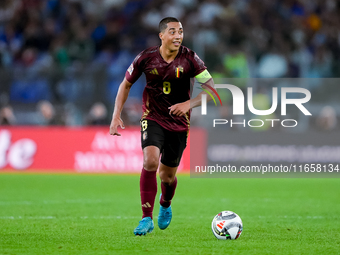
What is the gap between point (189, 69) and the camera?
6316 mm

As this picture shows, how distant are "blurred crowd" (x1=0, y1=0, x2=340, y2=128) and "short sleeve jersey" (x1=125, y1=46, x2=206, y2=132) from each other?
8.69 metres

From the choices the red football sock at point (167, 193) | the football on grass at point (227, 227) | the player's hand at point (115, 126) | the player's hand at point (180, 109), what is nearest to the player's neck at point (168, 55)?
the player's hand at point (180, 109)

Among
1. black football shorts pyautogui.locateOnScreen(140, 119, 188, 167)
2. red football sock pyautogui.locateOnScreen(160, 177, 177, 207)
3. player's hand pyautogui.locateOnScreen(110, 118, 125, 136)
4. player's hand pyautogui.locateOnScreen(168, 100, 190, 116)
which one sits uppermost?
player's hand pyautogui.locateOnScreen(168, 100, 190, 116)

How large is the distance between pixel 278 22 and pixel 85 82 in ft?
25.9

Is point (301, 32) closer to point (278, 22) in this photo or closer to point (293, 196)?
point (278, 22)

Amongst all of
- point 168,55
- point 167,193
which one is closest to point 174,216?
point 167,193

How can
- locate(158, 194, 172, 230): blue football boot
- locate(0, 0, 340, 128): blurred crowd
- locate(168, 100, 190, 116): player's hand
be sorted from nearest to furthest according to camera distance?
locate(168, 100, 190, 116): player's hand → locate(158, 194, 172, 230): blue football boot → locate(0, 0, 340, 128): blurred crowd

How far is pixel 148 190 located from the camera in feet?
20.6

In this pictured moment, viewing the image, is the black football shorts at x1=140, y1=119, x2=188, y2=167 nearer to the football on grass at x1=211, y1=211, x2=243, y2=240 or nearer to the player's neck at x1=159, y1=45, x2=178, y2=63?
the player's neck at x1=159, y1=45, x2=178, y2=63

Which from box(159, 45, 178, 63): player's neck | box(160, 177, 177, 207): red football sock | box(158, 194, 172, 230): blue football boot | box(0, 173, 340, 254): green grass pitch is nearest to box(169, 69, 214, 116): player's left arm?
box(159, 45, 178, 63): player's neck

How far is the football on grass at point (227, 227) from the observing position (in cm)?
585

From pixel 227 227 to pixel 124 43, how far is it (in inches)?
511

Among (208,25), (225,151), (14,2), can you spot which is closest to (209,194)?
(225,151)

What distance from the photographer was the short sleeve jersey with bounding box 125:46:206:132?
630 centimetres
